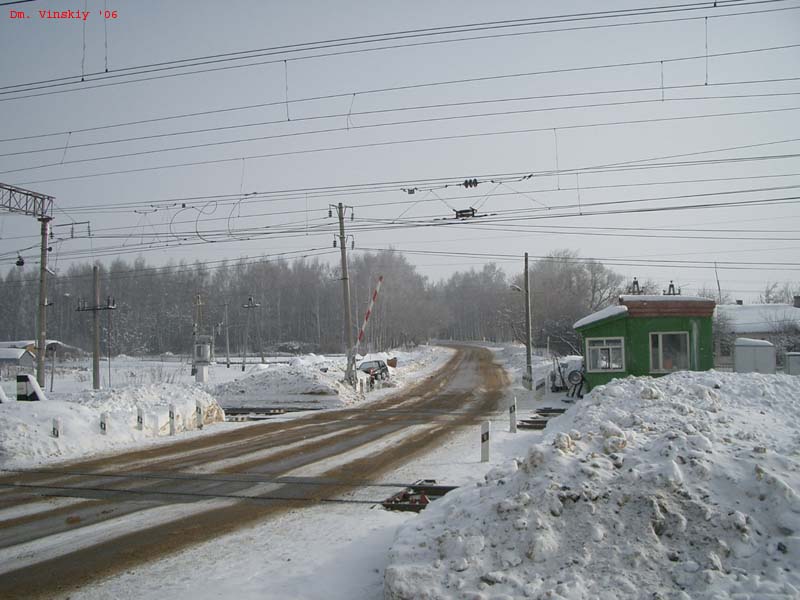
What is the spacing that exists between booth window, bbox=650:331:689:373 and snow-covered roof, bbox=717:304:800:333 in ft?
111

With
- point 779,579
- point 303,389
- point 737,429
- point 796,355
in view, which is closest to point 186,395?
point 303,389

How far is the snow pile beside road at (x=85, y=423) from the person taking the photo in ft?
44.1

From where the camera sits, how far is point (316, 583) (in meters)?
5.77

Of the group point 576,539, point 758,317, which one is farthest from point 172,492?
point 758,317

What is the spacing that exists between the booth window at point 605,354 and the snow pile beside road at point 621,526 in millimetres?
17928

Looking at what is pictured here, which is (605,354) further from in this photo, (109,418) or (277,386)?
(109,418)

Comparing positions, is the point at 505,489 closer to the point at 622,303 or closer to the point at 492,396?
the point at 622,303

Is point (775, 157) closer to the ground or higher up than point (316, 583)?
higher up

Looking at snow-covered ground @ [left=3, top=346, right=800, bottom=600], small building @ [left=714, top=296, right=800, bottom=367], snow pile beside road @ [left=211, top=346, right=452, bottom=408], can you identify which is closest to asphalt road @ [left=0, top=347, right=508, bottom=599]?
snow-covered ground @ [left=3, top=346, right=800, bottom=600]

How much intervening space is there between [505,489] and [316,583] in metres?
2.11

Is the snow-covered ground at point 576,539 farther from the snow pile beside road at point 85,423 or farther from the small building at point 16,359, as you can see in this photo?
the small building at point 16,359

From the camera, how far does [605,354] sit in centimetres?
2448

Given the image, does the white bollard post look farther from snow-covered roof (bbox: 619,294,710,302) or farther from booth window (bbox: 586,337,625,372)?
snow-covered roof (bbox: 619,294,710,302)

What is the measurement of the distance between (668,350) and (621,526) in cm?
2051
